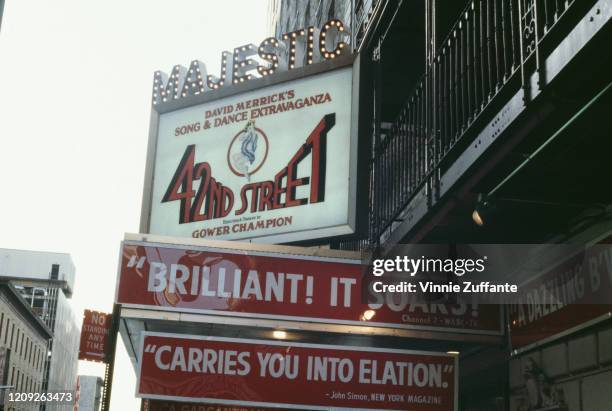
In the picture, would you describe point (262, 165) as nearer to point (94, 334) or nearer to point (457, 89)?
point (94, 334)

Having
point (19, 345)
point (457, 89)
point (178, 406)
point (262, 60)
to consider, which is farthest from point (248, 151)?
point (19, 345)

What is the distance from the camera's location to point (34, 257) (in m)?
144

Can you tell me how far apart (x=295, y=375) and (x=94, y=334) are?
1958mm

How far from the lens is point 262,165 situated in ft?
41.3

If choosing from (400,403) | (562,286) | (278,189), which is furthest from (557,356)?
(278,189)

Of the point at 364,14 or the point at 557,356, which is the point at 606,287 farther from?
the point at 364,14

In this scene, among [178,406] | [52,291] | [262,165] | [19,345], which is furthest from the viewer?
[52,291]

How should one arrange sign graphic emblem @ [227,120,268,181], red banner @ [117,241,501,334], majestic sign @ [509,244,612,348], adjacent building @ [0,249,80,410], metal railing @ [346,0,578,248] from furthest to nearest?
adjacent building @ [0,249,80,410]
sign graphic emblem @ [227,120,268,181]
red banner @ [117,241,501,334]
majestic sign @ [509,244,612,348]
metal railing @ [346,0,578,248]

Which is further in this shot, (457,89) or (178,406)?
(178,406)

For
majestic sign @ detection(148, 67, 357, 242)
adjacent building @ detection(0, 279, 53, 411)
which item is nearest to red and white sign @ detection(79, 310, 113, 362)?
majestic sign @ detection(148, 67, 357, 242)

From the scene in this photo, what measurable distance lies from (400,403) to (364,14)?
8.81m

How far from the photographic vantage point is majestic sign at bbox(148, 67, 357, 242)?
1170cm

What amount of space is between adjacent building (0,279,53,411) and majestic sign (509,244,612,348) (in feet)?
231

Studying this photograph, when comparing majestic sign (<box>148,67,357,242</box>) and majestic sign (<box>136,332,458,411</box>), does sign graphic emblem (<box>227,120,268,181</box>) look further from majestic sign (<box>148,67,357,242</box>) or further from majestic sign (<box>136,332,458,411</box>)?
majestic sign (<box>136,332,458,411</box>)
